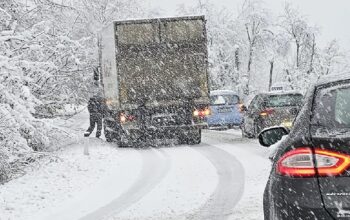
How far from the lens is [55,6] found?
14.2 metres

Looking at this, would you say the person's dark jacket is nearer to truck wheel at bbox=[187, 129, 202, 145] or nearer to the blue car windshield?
truck wheel at bbox=[187, 129, 202, 145]

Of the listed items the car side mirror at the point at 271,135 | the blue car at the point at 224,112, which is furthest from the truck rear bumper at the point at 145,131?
the car side mirror at the point at 271,135

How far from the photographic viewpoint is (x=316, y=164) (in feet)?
11.3

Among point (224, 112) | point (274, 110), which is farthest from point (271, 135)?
point (224, 112)

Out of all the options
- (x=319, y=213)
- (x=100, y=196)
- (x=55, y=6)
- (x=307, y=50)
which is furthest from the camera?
(x=307, y=50)

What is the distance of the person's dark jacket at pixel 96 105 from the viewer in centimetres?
1964

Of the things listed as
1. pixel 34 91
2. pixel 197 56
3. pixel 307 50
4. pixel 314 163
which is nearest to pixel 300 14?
pixel 307 50

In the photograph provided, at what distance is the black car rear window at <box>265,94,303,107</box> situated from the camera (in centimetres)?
1686

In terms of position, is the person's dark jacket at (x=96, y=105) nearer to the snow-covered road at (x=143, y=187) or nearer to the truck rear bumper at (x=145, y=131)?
the truck rear bumper at (x=145, y=131)

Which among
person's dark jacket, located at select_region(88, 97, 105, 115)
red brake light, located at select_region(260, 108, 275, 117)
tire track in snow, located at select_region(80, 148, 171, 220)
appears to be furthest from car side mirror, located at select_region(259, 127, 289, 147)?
person's dark jacket, located at select_region(88, 97, 105, 115)

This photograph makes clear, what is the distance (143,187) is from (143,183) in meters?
0.45

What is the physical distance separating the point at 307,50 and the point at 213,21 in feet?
28.2

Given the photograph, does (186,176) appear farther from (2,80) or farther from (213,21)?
(213,21)

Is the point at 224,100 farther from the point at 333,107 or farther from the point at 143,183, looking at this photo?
the point at 333,107
